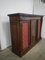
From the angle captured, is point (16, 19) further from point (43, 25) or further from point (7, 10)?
point (43, 25)

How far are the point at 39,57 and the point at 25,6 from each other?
2.56 meters

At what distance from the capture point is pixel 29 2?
410 centimetres

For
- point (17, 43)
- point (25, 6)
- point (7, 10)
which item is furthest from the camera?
point (25, 6)

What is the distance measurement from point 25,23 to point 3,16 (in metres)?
0.90

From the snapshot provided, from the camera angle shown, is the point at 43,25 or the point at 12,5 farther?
the point at 43,25

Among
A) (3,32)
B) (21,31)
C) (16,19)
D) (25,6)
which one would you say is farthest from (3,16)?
(25,6)

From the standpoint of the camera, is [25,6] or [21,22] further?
[25,6]

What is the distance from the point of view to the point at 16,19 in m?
2.15

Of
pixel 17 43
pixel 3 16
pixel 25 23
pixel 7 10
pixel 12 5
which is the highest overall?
pixel 12 5

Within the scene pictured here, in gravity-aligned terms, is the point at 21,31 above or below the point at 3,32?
above

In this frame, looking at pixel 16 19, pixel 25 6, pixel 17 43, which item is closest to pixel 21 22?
pixel 16 19

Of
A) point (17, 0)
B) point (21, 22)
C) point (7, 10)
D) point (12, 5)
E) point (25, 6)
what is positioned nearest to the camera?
point (21, 22)

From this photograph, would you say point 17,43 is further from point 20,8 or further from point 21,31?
point 20,8

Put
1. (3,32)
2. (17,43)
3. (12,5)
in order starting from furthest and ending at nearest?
(12,5), (3,32), (17,43)
